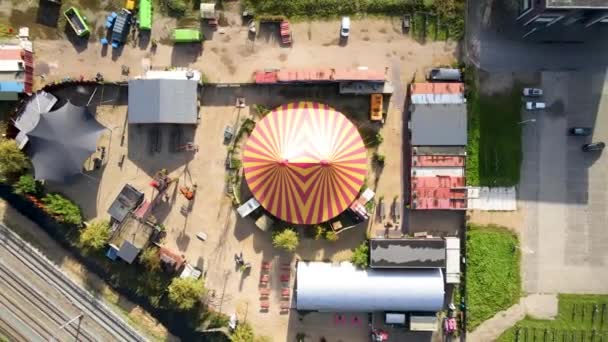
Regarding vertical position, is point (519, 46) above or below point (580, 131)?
above

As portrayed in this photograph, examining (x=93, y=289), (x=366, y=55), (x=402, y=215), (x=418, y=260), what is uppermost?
(x=366, y=55)

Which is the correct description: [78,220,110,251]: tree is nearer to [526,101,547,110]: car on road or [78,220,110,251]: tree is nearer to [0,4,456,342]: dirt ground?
[0,4,456,342]: dirt ground

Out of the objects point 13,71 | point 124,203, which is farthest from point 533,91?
point 13,71

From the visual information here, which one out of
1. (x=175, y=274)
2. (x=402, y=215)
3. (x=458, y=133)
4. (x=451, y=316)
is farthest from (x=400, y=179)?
(x=175, y=274)

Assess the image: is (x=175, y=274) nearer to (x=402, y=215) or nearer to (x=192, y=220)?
(x=192, y=220)

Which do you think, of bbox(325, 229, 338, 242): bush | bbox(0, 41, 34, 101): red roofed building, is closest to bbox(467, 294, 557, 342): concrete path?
bbox(325, 229, 338, 242): bush

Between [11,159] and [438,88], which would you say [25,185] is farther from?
[438,88]
